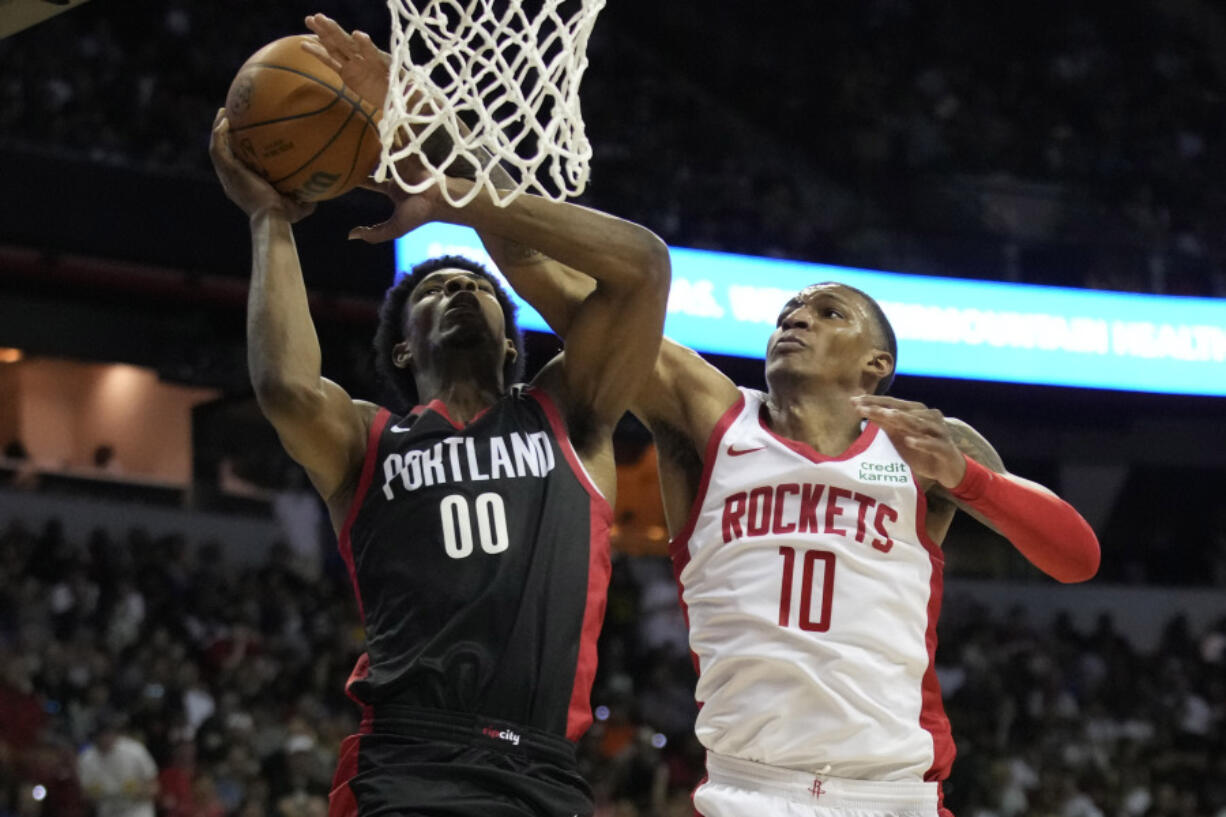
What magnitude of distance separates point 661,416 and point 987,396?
9.53 metres

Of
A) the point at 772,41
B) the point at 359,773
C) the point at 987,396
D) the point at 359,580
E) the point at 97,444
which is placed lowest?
the point at 359,773

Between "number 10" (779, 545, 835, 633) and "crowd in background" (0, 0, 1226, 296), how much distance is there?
8.52 meters

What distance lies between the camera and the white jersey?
332 cm

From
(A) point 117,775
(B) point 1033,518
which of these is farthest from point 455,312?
(A) point 117,775

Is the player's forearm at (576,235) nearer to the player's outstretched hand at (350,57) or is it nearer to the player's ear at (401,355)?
the player's outstretched hand at (350,57)

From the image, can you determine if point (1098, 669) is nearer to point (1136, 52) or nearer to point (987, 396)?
point (987, 396)

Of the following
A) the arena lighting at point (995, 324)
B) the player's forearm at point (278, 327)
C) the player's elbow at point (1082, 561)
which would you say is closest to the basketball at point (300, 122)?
the player's forearm at point (278, 327)

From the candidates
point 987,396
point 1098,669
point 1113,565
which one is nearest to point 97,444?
point 987,396

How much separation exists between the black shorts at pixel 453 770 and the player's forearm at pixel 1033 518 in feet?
3.57

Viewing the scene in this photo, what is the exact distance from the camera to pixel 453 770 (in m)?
2.84

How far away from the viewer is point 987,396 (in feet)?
41.9

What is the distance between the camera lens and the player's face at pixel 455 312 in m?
3.38

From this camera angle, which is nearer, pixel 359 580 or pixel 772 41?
pixel 359 580

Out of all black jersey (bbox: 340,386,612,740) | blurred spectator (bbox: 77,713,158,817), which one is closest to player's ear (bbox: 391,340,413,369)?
black jersey (bbox: 340,386,612,740)
